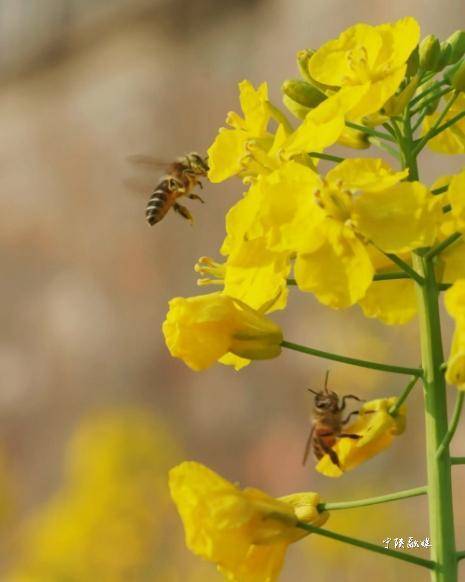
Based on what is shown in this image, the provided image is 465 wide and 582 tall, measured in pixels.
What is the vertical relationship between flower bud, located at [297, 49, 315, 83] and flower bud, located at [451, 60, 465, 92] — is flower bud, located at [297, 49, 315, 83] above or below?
above

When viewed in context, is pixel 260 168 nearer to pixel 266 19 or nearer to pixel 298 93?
pixel 298 93

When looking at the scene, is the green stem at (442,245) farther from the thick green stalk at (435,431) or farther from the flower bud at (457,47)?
the flower bud at (457,47)

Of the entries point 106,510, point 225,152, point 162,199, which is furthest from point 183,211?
point 106,510

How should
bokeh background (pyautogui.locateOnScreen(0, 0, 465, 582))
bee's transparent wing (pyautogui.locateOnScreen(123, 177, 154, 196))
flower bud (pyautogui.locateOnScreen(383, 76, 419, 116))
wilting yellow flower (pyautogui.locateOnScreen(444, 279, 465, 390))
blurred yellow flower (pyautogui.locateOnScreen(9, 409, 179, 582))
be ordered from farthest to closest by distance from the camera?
1. blurred yellow flower (pyautogui.locateOnScreen(9, 409, 179, 582))
2. bokeh background (pyautogui.locateOnScreen(0, 0, 465, 582))
3. bee's transparent wing (pyautogui.locateOnScreen(123, 177, 154, 196))
4. flower bud (pyautogui.locateOnScreen(383, 76, 419, 116))
5. wilting yellow flower (pyautogui.locateOnScreen(444, 279, 465, 390))

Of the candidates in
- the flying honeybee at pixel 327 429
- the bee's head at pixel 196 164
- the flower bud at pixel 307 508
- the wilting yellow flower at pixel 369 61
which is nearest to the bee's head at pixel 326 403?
the flying honeybee at pixel 327 429

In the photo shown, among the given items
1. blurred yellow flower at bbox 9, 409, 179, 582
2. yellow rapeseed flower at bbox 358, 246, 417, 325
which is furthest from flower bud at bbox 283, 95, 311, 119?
blurred yellow flower at bbox 9, 409, 179, 582

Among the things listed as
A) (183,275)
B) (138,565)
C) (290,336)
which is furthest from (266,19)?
(138,565)

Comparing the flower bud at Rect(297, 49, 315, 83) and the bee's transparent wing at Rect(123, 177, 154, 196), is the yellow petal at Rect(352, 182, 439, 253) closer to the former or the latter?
the flower bud at Rect(297, 49, 315, 83)
